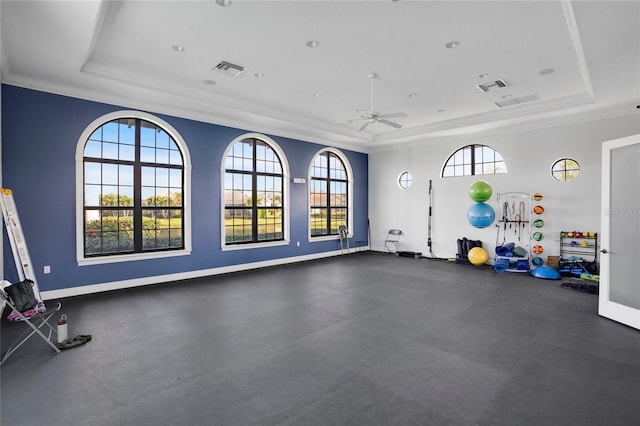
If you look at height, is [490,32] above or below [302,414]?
above

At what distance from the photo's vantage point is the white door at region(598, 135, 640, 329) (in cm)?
409

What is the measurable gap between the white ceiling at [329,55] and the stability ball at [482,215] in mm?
1931

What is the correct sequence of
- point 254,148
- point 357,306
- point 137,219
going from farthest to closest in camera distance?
point 254,148 → point 137,219 → point 357,306

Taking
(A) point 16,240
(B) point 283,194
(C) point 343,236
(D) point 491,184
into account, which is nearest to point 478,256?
(D) point 491,184

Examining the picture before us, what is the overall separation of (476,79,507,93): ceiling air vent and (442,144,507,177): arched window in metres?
2.69

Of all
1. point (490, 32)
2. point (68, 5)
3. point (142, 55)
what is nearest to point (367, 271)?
point (490, 32)

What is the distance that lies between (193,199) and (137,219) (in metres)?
1.06

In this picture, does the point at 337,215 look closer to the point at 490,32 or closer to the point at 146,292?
the point at 146,292

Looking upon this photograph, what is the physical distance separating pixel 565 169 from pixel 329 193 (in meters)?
5.60

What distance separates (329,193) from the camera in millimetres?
9578

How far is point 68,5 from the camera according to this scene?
10.2 ft

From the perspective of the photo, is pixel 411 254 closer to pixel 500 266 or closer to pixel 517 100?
pixel 500 266

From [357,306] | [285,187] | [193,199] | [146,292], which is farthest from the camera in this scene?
[285,187]

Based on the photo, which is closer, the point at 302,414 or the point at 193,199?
the point at 302,414
